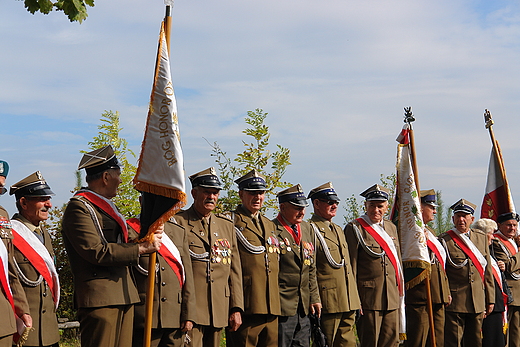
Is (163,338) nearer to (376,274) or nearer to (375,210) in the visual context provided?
(376,274)

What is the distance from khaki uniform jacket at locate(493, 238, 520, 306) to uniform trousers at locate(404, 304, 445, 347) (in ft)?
5.46

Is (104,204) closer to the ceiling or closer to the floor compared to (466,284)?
closer to the ceiling

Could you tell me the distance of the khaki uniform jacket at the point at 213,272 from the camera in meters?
5.83

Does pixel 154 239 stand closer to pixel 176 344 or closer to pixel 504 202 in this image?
pixel 176 344

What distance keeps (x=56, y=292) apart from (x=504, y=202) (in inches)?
267

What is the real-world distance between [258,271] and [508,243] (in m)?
4.70

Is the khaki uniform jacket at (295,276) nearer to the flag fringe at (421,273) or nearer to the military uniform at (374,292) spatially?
the military uniform at (374,292)

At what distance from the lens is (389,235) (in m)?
7.82

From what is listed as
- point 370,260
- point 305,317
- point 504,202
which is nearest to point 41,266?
point 305,317

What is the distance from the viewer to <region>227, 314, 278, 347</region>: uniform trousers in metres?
6.35


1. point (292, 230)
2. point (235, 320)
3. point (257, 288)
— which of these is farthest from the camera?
point (292, 230)

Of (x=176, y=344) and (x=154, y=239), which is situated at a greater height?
(x=154, y=239)

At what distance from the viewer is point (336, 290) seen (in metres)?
7.03

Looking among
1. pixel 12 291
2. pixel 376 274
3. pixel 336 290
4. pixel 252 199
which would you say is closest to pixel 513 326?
pixel 376 274
